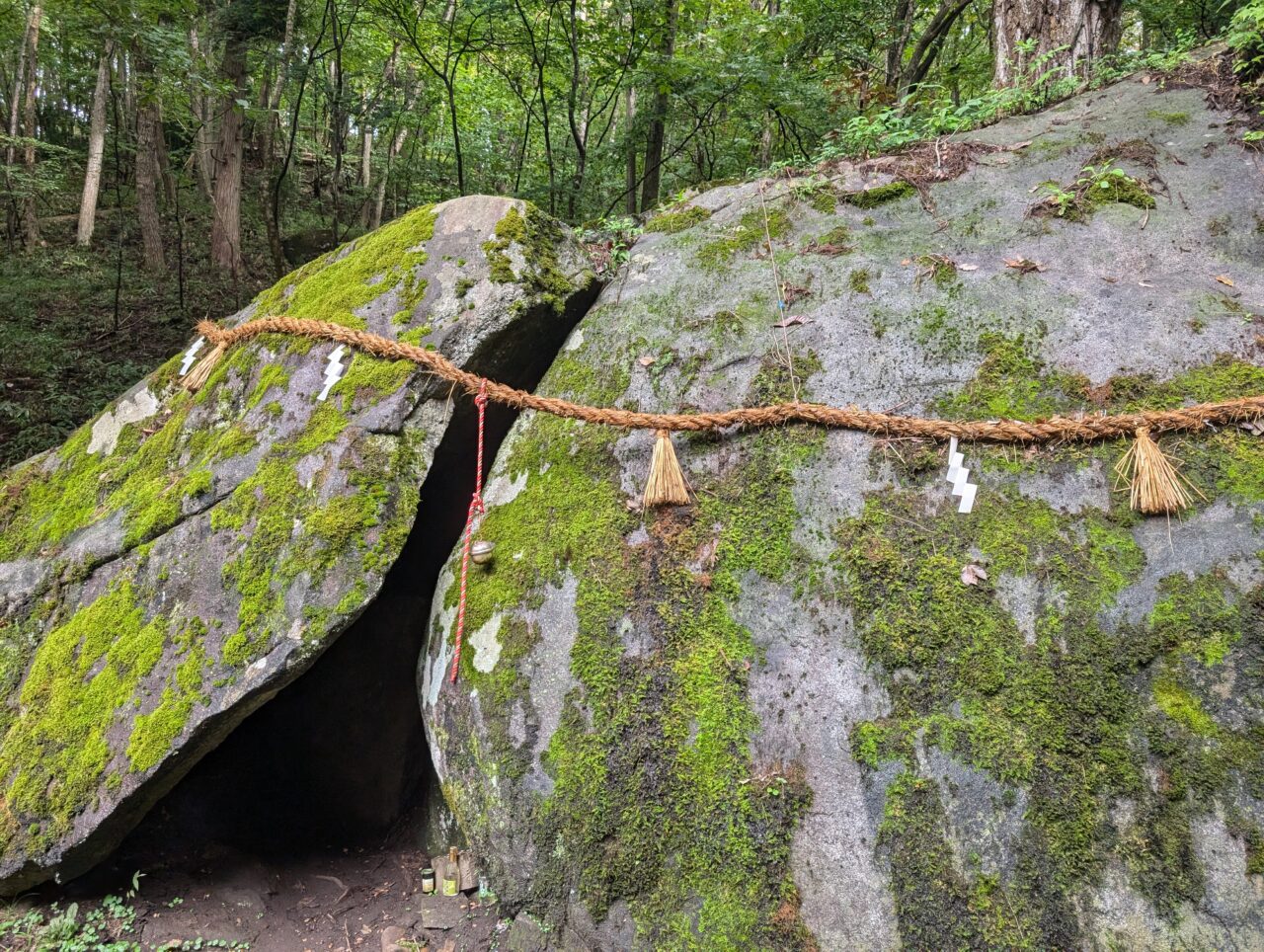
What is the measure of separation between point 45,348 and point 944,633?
1125cm

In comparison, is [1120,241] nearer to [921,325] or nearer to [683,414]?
[921,325]

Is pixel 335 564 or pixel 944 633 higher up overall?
pixel 335 564

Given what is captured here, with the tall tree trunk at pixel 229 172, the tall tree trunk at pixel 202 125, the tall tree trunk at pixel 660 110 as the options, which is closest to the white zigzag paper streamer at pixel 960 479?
the tall tree trunk at pixel 660 110

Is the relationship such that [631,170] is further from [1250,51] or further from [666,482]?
[666,482]

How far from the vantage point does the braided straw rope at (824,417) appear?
98.6 inches

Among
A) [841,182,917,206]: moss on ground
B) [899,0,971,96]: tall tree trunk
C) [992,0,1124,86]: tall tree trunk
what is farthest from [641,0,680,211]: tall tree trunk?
[841,182,917,206]: moss on ground

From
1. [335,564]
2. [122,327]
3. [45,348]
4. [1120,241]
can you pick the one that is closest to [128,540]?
[335,564]

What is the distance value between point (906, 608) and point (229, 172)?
42.2 feet

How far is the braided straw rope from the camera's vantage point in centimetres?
250

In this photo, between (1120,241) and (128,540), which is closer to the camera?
(1120,241)

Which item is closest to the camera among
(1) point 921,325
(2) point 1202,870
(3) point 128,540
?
(2) point 1202,870

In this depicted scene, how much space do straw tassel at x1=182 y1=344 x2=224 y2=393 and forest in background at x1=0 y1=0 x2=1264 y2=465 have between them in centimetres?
303

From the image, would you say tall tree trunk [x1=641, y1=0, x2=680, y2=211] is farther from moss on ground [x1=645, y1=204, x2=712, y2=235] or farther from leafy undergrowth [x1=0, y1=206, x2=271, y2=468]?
leafy undergrowth [x1=0, y1=206, x2=271, y2=468]

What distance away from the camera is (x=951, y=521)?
2666 millimetres
